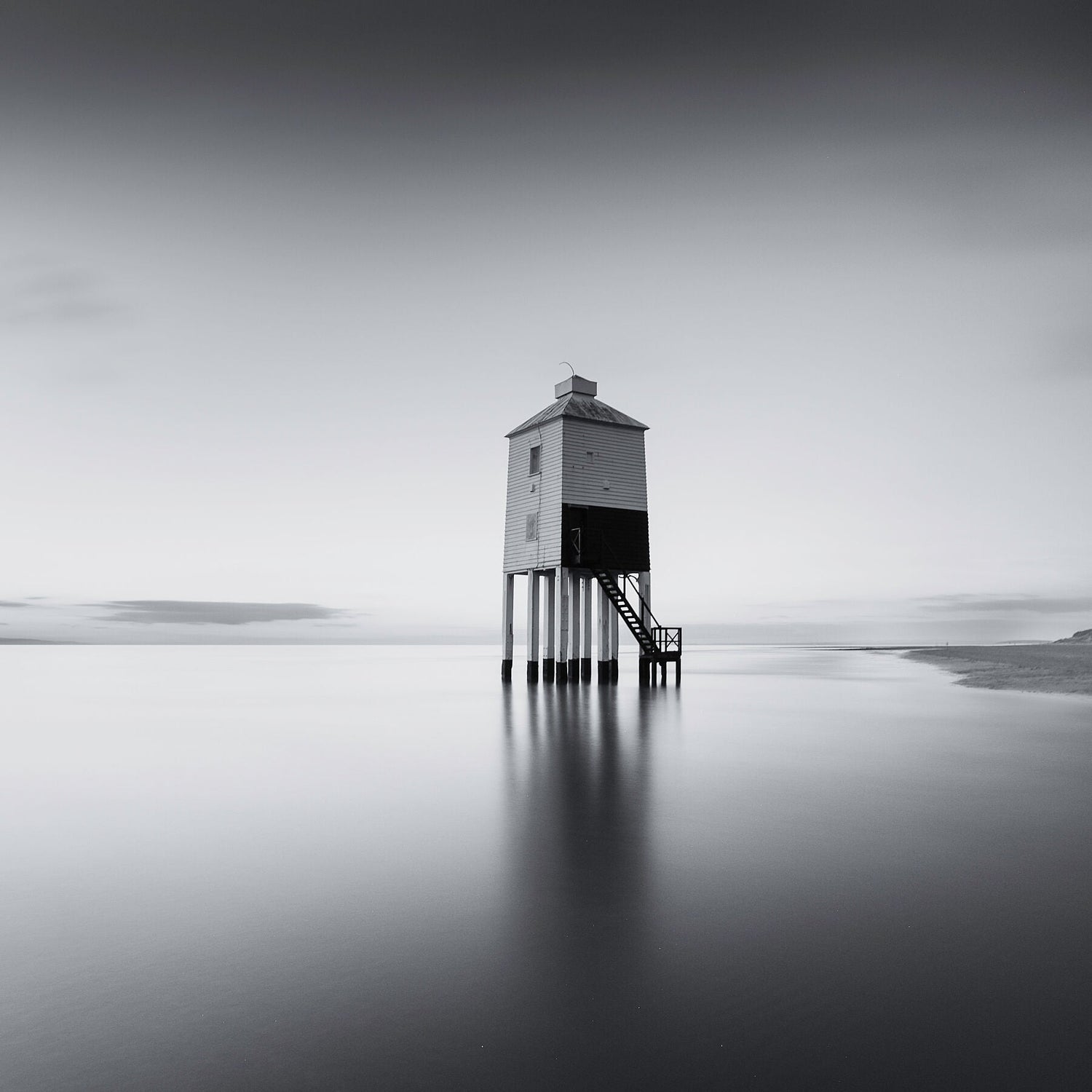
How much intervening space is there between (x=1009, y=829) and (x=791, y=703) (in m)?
18.9

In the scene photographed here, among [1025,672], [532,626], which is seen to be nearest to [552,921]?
[532,626]

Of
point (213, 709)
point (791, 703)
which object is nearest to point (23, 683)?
point (213, 709)

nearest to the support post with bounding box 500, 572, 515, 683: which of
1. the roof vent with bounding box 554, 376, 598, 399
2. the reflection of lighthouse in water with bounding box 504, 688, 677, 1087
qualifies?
the roof vent with bounding box 554, 376, 598, 399

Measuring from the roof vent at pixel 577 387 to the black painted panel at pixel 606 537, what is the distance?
4869mm

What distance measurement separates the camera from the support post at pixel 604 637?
102ft

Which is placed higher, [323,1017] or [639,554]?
[639,554]

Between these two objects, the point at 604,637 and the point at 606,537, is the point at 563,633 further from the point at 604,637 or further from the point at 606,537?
the point at 606,537

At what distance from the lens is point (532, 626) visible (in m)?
32.6

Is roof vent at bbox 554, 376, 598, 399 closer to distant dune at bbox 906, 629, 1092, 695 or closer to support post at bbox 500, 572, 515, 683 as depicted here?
support post at bbox 500, 572, 515, 683

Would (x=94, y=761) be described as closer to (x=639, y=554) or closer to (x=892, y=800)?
(x=892, y=800)

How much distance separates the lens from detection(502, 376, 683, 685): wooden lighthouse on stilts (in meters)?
29.0

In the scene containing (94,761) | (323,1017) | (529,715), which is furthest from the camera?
(529,715)

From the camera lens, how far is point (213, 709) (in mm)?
27094

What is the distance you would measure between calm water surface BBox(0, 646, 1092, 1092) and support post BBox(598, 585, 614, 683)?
15339 millimetres
